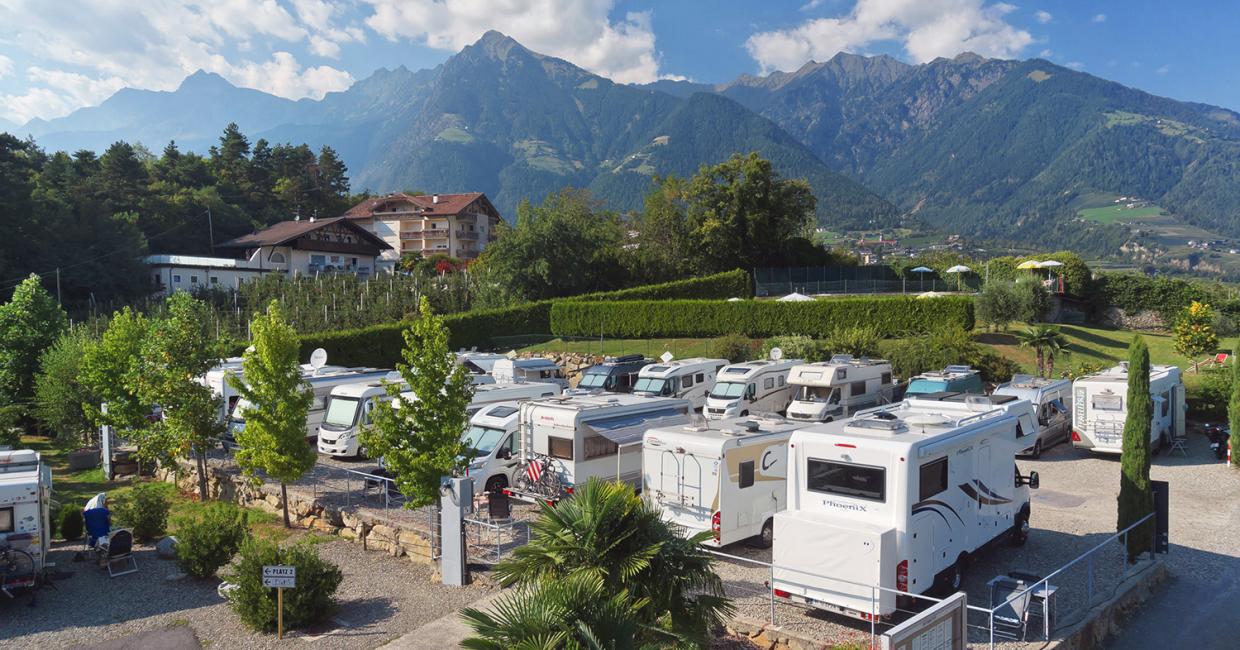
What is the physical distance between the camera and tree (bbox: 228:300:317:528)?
16297 mm

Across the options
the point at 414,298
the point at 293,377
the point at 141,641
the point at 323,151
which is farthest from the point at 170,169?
the point at 141,641

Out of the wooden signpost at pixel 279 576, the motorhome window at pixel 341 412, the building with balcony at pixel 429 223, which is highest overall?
the building with balcony at pixel 429 223

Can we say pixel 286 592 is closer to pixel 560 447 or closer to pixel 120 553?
pixel 120 553

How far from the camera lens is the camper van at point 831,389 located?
24.4 metres

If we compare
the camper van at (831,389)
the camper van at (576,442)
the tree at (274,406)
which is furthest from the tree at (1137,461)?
the tree at (274,406)

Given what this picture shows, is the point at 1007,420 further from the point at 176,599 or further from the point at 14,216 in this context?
the point at 14,216

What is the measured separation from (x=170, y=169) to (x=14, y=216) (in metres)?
30.0

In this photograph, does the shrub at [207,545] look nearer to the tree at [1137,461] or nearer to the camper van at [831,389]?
the tree at [1137,461]

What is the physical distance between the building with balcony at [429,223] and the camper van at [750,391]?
60024mm

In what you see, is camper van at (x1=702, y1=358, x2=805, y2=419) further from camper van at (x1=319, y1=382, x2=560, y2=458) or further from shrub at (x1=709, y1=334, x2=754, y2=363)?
shrub at (x1=709, y1=334, x2=754, y2=363)

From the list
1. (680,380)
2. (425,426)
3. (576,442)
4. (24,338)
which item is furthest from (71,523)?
(24,338)

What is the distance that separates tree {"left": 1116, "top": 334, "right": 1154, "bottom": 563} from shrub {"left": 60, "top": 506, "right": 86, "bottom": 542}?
66.4 ft

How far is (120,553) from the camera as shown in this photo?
14.9 metres

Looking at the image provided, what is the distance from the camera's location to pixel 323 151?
99.6 meters
